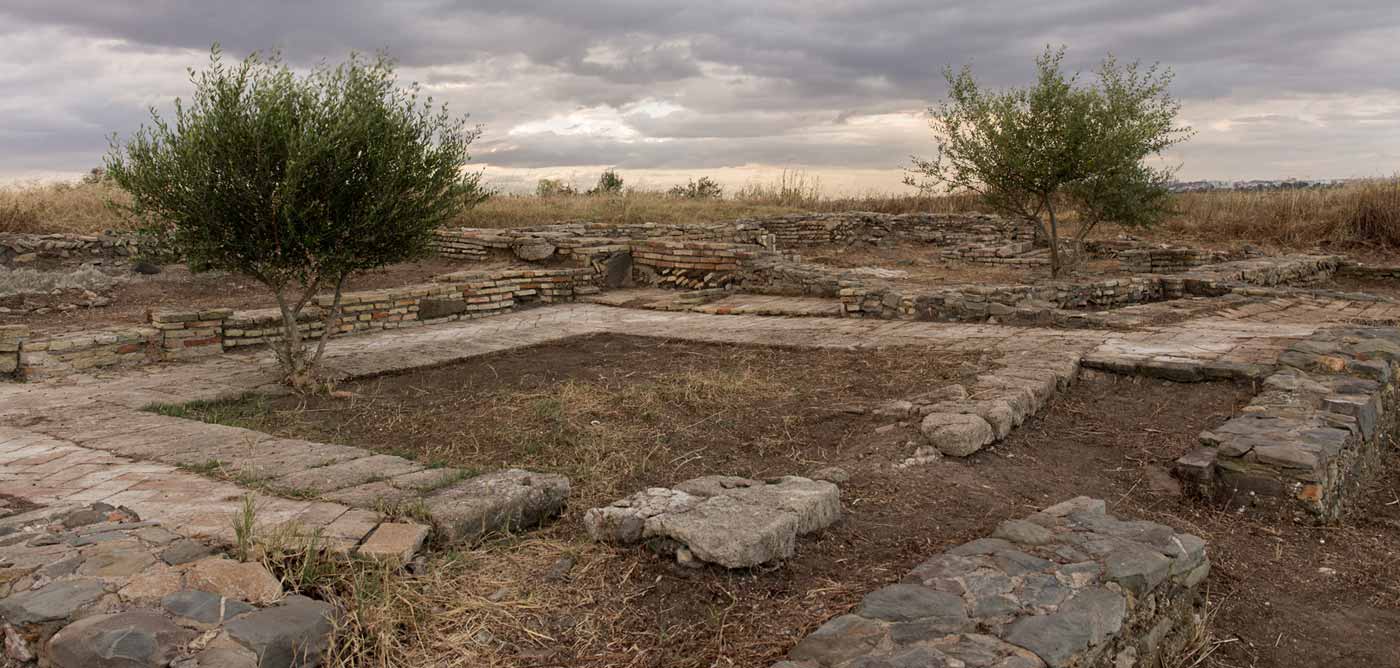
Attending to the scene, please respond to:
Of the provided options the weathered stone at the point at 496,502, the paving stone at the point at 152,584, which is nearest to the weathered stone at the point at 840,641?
the weathered stone at the point at 496,502

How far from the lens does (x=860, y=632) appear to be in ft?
8.46

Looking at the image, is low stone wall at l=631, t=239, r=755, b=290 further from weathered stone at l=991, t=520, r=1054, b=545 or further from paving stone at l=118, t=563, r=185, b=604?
paving stone at l=118, t=563, r=185, b=604

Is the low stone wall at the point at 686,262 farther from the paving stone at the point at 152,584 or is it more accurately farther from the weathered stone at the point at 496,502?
the paving stone at the point at 152,584

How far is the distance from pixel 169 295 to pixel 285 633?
10.7 metres

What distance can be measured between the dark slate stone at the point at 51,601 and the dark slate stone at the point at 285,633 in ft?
1.70

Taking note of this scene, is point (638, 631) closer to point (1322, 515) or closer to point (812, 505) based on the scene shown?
point (812, 505)

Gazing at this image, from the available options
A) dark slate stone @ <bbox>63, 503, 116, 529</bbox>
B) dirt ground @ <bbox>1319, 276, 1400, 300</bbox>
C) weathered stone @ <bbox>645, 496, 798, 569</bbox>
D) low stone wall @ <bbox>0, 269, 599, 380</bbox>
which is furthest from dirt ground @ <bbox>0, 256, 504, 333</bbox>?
dirt ground @ <bbox>1319, 276, 1400, 300</bbox>

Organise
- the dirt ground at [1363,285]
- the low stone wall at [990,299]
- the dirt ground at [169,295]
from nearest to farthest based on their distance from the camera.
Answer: the low stone wall at [990,299], the dirt ground at [169,295], the dirt ground at [1363,285]

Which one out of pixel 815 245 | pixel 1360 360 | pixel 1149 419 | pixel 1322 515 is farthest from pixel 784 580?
pixel 815 245

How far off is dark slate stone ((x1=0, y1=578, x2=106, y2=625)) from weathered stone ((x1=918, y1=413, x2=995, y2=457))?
3.79 metres

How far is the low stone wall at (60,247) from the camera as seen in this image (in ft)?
41.8

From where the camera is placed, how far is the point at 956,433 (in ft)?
15.3

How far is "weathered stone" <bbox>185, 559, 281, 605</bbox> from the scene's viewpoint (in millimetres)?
2709

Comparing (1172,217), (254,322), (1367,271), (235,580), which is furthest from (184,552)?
(1172,217)
